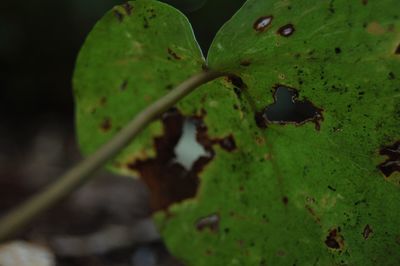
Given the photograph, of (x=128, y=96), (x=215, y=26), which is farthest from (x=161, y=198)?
(x=215, y=26)

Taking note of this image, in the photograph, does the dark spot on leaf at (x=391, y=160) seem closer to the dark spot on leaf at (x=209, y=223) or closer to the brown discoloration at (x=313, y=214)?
the brown discoloration at (x=313, y=214)

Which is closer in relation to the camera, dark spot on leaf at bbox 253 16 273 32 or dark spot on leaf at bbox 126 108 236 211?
dark spot on leaf at bbox 253 16 273 32

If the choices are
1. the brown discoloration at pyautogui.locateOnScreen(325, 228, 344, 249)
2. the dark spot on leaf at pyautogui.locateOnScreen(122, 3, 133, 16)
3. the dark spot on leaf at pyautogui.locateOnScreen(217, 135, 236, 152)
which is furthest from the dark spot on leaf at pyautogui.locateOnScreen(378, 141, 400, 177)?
the dark spot on leaf at pyautogui.locateOnScreen(122, 3, 133, 16)

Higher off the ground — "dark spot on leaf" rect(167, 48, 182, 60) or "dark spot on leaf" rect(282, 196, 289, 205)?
"dark spot on leaf" rect(167, 48, 182, 60)

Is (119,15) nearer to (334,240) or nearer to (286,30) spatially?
(286,30)

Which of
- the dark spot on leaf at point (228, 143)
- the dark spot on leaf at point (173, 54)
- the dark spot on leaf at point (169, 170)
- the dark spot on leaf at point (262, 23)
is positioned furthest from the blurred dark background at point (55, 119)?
the dark spot on leaf at point (262, 23)

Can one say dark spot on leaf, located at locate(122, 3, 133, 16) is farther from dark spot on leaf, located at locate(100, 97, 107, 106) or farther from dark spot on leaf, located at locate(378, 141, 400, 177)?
dark spot on leaf, located at locate(378, 141, 400, 177)
